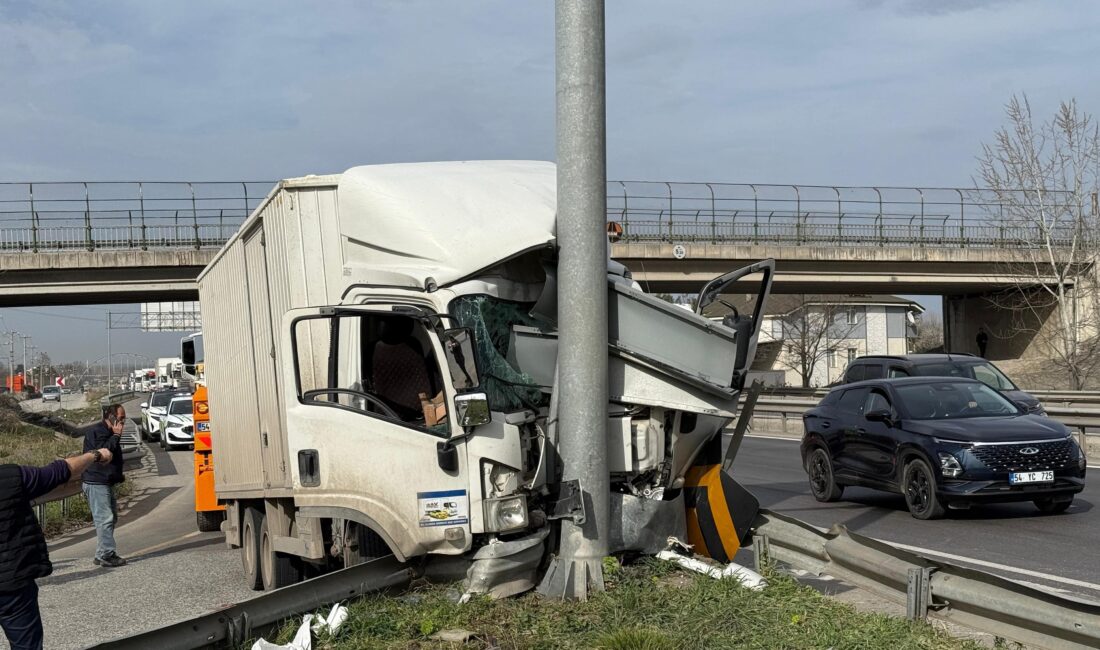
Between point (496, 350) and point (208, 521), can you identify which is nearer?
point (496, 350)

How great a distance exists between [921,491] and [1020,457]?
1149 millimetres

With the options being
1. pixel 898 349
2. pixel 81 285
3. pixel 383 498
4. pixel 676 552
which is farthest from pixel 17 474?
pixel 898 349

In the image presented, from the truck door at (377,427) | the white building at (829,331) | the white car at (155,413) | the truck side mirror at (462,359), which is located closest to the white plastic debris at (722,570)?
the truck door at (377,427)

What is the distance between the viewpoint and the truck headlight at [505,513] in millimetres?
7309

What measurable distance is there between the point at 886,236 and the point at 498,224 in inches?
1555

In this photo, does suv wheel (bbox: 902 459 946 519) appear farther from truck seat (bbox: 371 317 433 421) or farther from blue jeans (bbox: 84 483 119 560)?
blue jeans (bbox: 84 483 119 560)

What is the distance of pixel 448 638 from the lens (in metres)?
6.70

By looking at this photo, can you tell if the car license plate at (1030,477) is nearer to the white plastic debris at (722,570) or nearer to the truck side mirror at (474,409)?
the white plastic debris at (722,570)

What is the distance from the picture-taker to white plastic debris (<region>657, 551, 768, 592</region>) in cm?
759

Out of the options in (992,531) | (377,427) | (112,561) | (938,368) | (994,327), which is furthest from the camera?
(994,327)

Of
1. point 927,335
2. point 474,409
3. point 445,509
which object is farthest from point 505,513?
point 927,335

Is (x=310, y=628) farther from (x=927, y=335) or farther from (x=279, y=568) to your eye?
(x=927, y=335)

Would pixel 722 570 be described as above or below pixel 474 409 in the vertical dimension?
below

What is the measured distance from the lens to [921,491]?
1238 centimetres
